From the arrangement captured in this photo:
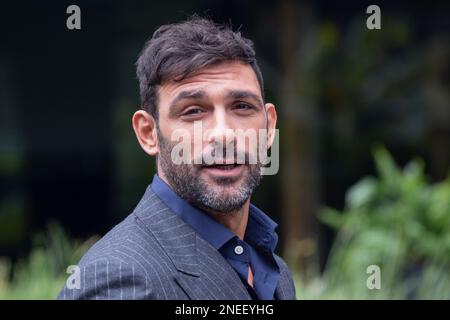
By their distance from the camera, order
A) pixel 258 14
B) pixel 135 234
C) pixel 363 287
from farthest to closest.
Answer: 1. pixel 258 14
2. pixel 363 287
3. pixel 135 234

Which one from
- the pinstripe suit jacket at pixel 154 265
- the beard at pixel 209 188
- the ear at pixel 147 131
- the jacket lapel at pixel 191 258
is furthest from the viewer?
the ear at pixel 147 131

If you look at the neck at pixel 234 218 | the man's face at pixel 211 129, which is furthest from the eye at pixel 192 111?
the neck at pixel 234 218

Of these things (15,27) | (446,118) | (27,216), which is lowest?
(27,216)

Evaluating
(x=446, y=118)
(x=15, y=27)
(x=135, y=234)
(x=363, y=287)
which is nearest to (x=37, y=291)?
(x=363, y=287)

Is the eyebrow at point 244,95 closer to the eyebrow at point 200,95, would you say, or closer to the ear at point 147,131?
the eyebrow at point 200,95

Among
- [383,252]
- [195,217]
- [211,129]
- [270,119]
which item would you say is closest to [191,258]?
[195,217]

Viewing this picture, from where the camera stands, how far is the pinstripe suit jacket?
2.16 meters

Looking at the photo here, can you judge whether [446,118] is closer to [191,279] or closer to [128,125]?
[128,125]

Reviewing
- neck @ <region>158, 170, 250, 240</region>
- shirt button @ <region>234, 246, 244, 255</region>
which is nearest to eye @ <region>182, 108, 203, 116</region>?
neck @ <region>158, 170, 250, 240</region>

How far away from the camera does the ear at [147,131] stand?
8.67 ft

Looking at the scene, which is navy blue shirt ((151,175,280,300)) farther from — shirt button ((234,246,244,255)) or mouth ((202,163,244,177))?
mouth ((202,163,244,177))

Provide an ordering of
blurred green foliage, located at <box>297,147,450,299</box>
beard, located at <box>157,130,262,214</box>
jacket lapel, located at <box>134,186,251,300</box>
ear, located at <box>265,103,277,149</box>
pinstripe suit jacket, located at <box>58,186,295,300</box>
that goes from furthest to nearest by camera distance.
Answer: blurred green foliage, located at <box>297,147,450,299</box> → ear, located at <box>265,103,277,149</box> → beard, located at <box>157,130,262,214</box> → jacket lapel, located at <box>134,186,251,300</box> → pinstripe suit jacket, located at <box>58,186,295,300</box>

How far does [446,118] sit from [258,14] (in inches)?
94.7

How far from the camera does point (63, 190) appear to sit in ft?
30.8
